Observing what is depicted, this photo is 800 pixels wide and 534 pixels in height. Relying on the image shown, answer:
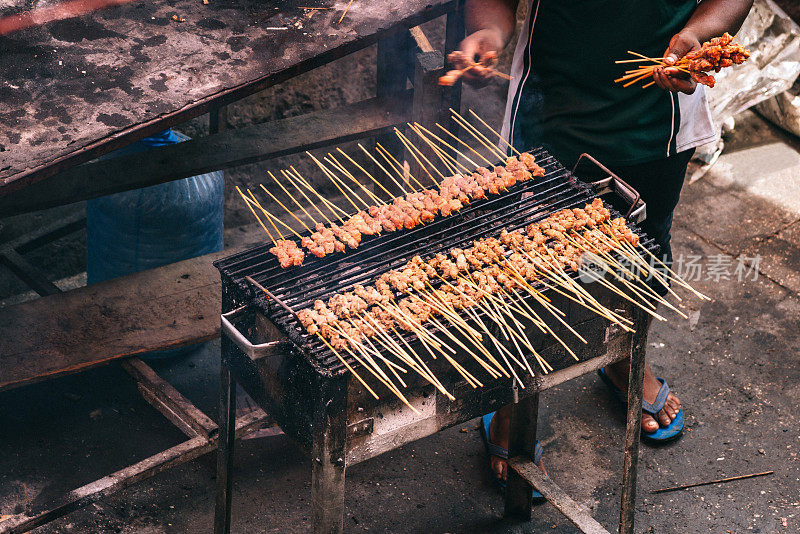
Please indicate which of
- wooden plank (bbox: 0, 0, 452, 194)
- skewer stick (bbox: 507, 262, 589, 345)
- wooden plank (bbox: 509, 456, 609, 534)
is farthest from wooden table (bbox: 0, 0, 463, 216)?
wooden plank (bbox: 509, 456, 609, 534)

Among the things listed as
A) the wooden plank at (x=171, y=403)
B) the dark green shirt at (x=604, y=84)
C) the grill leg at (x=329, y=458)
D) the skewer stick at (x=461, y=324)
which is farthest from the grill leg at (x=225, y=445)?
the dark green shirt at (x=604, y=84)

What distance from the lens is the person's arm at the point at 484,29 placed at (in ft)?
13.4

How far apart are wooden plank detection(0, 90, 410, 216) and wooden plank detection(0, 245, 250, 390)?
594 mm

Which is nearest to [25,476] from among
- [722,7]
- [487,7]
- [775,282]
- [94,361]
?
[94,361]

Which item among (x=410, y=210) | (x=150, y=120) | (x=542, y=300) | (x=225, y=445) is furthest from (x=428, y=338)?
(x=150, y=120)

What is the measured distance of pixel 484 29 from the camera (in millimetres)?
4250

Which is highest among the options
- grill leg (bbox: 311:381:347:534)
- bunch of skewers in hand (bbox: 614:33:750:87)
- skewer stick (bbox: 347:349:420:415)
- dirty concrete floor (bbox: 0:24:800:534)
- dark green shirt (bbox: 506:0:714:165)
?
bunch of skewers in hand (bbox: 614:33:750:87)

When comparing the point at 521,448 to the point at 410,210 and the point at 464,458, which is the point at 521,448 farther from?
the point at 410,210

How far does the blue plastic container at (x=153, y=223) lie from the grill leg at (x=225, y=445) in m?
1.71

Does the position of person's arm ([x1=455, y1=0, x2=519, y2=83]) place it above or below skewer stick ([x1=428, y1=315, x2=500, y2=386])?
above

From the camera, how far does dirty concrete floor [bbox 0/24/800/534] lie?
426cm

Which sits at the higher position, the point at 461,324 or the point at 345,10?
the point at 345,10

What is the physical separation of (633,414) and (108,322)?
8.75 ft

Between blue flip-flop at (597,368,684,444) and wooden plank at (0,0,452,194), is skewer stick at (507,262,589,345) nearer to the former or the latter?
wooden plank at (0,0,452,194)
